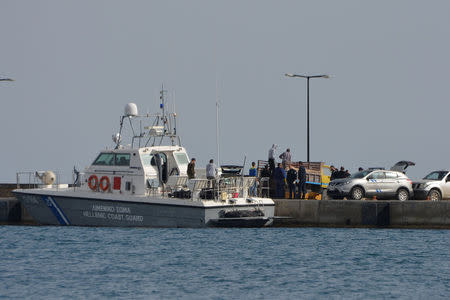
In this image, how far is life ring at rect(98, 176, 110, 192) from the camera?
33.7 meters

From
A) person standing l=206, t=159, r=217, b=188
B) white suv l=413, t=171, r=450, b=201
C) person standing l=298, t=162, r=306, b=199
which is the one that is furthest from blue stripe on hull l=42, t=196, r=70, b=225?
white suv l=413, t=171, r=450, b=201

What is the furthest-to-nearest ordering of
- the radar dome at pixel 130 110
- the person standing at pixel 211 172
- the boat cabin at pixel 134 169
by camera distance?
1. the radar dome at pixel 130 110
2. the boat cabin at pixel 134 169
3. the person standing at pixel 211 172

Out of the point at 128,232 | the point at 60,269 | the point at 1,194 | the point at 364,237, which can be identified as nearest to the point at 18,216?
the point at 128,232

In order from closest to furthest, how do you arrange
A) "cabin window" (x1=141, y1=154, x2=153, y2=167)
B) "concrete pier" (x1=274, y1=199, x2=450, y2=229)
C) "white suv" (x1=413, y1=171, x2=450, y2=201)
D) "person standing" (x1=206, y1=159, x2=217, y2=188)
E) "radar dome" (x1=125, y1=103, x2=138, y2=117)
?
"person standing" (x1=206, y1=159, x2=217, y2=188) < "cabin window" (x1=141, y1=154, x2=153, y2=167) < "concrete pier" (x1=274, y1=199, x2=450, y2=229) < "radar dome" (x1=125, y1=103, x2=138, y2=117) < "white suv" (x1=413, y1=171, x2=450, y2=201)

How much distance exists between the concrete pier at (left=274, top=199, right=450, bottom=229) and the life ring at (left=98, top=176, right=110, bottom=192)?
21.7 ft

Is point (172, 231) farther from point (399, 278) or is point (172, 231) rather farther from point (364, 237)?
point (399, 278)

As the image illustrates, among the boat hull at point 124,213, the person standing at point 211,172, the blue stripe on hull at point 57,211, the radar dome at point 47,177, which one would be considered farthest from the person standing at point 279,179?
the radar dome at point 47,177

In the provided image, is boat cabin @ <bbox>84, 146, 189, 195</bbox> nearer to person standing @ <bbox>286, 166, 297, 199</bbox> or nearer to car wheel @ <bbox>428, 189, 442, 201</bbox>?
person standing @ <bbox>286, 166, 297, 199</bbox>

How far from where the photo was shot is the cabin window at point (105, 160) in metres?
34.1

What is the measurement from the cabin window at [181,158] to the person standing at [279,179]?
3.65 m

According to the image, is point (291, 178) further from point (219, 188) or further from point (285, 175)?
point (219, 188)

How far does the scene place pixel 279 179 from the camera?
3559 cm

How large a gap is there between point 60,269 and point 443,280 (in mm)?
11042

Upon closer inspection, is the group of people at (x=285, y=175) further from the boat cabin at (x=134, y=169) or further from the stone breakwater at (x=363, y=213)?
the boat cabin at (x=134, y=169)
